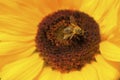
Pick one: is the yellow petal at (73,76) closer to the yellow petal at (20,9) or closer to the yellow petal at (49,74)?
the yellow petal at (49,74)

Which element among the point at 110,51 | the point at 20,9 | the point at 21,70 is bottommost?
the point at 21,70

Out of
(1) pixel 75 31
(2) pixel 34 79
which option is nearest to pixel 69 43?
(1) pixel 75 31

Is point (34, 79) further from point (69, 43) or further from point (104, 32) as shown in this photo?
point (104, 32)

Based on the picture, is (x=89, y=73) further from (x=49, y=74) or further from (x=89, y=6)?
(x=89, y=6)

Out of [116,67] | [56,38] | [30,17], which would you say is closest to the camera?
[116,67]

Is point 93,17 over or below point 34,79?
over

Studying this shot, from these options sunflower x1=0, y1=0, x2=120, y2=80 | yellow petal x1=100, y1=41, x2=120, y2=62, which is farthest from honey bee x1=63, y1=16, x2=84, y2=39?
yellow petal x1=100, y1=41, x2=120, y2=62

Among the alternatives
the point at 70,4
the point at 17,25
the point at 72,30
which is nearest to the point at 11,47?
the point at 17,25
